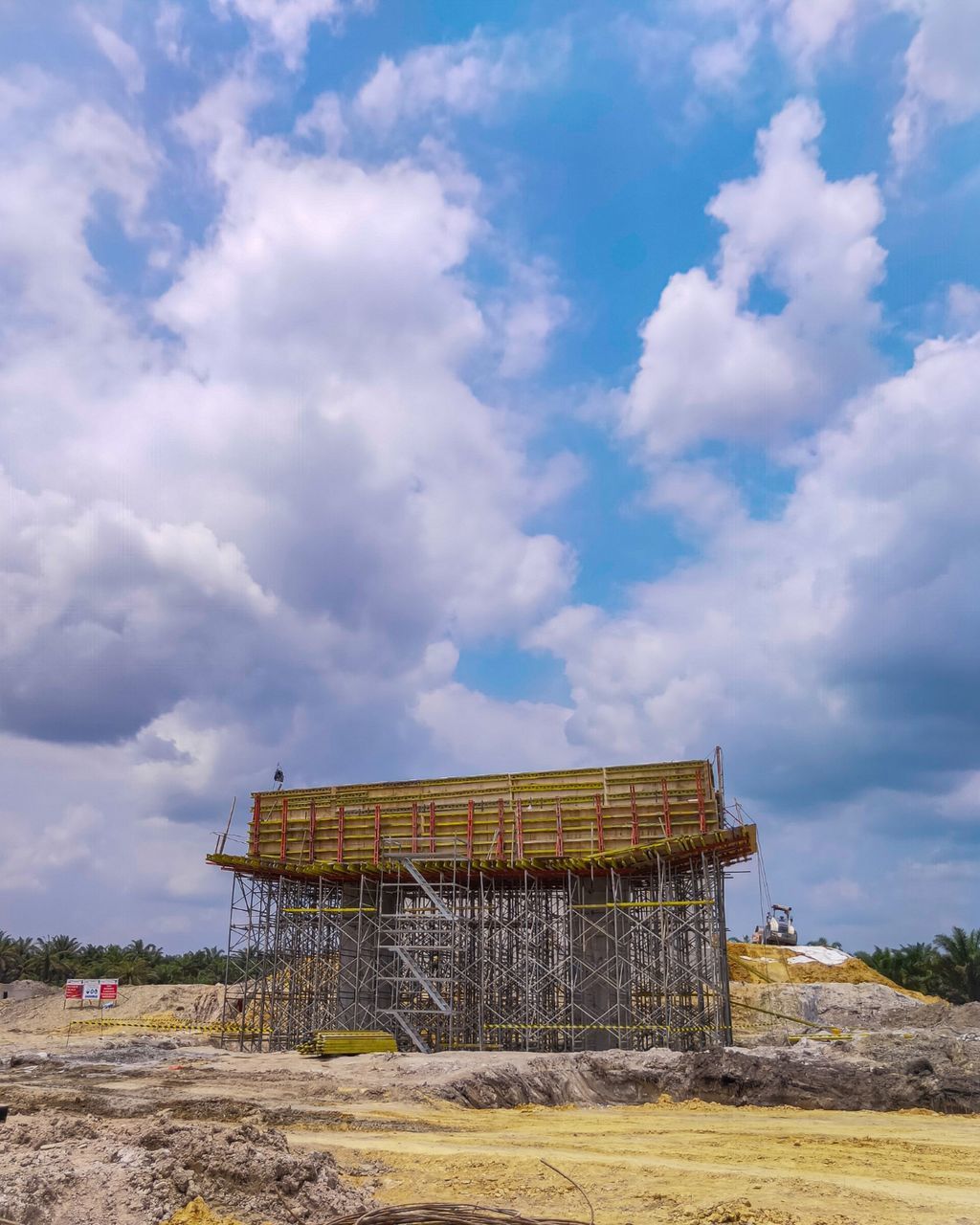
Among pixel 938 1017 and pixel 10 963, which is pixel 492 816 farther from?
pixel 10 963

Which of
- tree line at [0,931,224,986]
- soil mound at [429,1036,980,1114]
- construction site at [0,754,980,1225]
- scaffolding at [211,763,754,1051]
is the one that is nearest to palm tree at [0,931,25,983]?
tree line at [0,931,224,986]

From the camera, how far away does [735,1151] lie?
14.7m

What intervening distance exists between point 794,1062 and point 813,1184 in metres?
11.7

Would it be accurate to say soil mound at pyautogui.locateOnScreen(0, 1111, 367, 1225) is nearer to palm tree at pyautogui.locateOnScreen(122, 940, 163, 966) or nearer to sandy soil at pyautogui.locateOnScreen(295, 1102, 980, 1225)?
sandy soil at pyautogui.locateOnScreen(295, 1102, 980, 1225)

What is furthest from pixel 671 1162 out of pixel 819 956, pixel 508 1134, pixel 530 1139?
pixel 819 956

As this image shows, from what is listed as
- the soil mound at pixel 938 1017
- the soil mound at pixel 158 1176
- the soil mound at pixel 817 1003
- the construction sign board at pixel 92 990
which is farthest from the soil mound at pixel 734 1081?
the soil mound at pixel 817 1003

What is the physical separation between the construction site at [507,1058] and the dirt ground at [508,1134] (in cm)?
6

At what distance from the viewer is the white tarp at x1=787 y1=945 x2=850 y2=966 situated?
51719mm

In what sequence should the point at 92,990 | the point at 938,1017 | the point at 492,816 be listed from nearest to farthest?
the point at 492,816
the point at 92,990
the point at 938,1017

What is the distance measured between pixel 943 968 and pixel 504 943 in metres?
28.4

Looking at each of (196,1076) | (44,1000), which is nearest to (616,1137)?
(196,1076)

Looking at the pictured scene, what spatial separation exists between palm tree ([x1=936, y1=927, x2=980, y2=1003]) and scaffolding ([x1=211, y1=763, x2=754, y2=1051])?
18.5 meters

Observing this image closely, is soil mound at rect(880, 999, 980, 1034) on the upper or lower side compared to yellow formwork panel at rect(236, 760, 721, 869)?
lower

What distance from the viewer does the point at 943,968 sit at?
5025 centimetres
